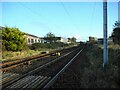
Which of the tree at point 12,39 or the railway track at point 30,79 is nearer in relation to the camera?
the railway track at point 30,79

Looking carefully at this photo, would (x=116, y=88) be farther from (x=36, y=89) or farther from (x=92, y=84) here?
(x=36, y=89)

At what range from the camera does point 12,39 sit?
36.5m

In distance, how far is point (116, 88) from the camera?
6551 millimetres

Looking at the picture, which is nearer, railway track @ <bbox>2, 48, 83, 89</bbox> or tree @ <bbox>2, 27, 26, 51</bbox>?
railway track @ <bbox>2, 48, 83, 89</bbox>

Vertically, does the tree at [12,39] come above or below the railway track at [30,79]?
above

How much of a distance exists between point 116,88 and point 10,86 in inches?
162

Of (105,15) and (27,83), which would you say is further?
(105,15)

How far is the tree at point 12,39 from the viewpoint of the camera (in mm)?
35438

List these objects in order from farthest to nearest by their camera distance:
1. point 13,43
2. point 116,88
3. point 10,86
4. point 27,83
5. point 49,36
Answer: point 49,36 → point 13,43 → point 27,83 → point 10,86 → point 116,88

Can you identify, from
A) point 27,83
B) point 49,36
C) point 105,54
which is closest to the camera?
point 27,83

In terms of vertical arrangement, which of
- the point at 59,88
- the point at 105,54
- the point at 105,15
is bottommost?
the point at 59,88

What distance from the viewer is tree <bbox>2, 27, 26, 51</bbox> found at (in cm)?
3544

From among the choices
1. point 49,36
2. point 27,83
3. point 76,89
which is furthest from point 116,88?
point 49,36

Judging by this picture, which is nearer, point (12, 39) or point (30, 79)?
point (30, 79)
